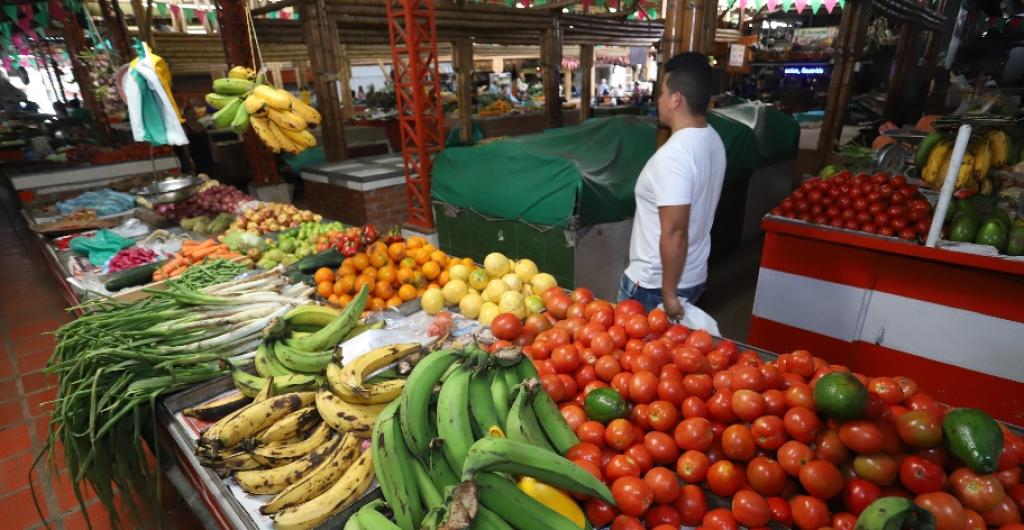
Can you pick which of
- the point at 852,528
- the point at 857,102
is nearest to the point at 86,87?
the point at 852,528

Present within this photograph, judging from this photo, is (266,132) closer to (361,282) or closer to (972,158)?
(361,282)

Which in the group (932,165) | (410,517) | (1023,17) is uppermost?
(1023,17)

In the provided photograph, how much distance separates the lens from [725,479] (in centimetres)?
132

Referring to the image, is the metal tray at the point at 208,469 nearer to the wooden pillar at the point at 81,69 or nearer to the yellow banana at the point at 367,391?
the yellow banana at the point at 367,391

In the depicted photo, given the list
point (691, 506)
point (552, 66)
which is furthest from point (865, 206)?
point (552, 66)

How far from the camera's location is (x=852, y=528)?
1187mm

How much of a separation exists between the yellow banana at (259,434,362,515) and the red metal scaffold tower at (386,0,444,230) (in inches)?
189

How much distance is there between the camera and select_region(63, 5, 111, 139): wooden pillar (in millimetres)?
9711

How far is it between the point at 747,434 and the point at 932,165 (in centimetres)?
380

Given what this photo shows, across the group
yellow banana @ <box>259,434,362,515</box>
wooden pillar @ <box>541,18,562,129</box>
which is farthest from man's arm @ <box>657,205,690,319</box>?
wooden pillar @ <box>541,18,562,129</box>

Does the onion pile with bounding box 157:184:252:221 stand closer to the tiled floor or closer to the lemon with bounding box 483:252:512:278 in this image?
the tiled floor

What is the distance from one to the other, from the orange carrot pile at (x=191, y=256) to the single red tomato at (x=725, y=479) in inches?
150

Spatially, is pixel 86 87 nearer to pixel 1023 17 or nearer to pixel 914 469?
pixel 914 469

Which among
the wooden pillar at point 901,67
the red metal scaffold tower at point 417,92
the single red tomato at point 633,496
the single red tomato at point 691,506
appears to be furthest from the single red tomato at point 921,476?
the wooden pillar at point 901,67
